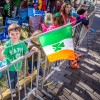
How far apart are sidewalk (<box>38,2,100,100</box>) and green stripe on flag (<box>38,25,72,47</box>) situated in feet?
5.10

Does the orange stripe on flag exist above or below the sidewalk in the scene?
above

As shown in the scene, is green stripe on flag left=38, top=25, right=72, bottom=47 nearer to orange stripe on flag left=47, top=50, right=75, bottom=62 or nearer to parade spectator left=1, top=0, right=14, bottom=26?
orange stripe on flag left=47, top=50, right=75, bottom=62

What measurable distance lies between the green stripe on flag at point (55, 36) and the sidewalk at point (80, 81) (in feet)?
5.10

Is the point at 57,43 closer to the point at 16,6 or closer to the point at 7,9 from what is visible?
the point at 7,9

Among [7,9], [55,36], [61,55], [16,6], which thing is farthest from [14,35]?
[16,6]

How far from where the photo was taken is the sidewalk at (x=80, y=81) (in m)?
4.64

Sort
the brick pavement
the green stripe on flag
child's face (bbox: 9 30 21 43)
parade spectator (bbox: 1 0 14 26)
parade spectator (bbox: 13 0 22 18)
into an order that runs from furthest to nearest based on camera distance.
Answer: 1. parade spectator (bbox: 13 0 22 18)
2. parade spectator (bbox: 1 0 14 26)
3. the brick pavement
4. child's face (bbox: 9 30 21 43)
5. the green stripe on flag

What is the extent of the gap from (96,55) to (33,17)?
9.37ft

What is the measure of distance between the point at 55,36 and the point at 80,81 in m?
2.02

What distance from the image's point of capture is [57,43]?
378 cm

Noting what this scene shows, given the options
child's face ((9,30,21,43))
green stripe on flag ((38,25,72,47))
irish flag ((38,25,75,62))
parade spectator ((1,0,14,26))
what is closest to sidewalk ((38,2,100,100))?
irish flag ((38,25,75,62))

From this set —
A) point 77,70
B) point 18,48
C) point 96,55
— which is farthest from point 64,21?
point 18,48

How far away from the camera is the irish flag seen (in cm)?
359

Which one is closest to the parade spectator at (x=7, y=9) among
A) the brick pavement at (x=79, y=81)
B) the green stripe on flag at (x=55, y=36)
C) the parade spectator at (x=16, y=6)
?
the parade spectator at (x=16, y=6)
